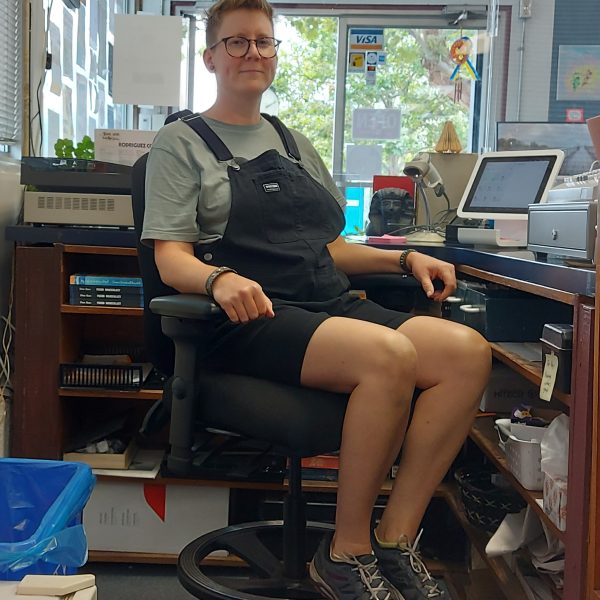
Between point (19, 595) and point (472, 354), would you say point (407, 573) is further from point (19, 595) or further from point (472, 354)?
point (19, 595)

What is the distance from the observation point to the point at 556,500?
50.1 inches

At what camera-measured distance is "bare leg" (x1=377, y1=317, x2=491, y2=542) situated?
1.29 metres

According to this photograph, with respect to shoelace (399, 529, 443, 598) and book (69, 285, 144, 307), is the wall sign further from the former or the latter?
shoelace (399, 529, 443, 598)

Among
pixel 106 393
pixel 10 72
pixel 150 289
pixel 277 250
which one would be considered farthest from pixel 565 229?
pixel 10 72

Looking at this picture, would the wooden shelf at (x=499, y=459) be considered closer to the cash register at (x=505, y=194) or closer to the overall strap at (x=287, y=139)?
the cash register at (x=505, y=194)

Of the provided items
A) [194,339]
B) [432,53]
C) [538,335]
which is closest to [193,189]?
[194,339]

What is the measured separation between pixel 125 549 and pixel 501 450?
102cm

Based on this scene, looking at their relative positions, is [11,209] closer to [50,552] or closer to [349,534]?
[50,552]

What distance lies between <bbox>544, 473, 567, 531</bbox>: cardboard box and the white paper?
1.68m

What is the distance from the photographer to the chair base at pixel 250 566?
52.9 inches

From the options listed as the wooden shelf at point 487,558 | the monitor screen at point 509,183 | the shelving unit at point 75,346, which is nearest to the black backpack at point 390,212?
the monitor screen at point 509,183

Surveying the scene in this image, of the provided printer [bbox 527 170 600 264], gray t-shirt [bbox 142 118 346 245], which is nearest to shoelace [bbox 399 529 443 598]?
printer [bbox 527 170 600 264]

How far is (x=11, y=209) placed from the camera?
81.0 inches

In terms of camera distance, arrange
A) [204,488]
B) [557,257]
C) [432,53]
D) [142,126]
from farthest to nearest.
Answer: [432,53], [142,126], [204,488], [557,257]
